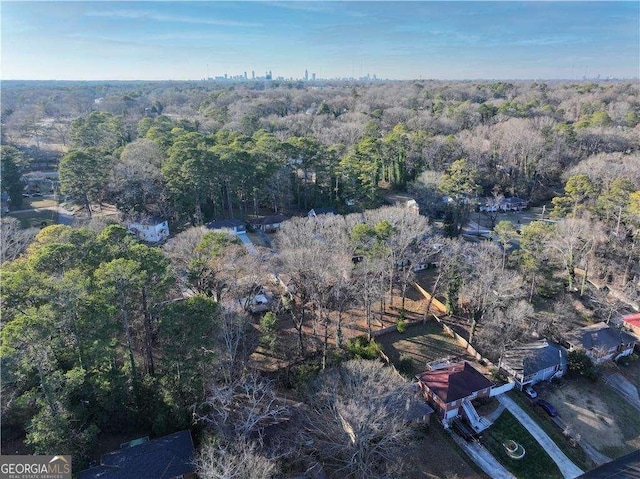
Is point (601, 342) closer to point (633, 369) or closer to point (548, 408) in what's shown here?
point (633, 369)

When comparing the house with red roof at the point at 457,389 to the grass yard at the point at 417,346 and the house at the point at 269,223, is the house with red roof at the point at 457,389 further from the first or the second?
the house at the point at 269,223

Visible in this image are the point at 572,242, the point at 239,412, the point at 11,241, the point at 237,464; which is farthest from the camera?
the point at 572,242

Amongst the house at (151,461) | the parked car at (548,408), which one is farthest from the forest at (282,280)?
the parked car at (548,408)

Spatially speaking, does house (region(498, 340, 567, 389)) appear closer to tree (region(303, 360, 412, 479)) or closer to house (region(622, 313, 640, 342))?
house (region(622, 313, 640, 342))

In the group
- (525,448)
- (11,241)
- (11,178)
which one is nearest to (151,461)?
(525,448)

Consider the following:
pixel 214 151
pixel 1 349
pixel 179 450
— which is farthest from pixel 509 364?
pixel 214 151

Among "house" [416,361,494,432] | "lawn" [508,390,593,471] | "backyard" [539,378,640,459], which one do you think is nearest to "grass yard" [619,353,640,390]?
"backyard" [539,378,640,459]
